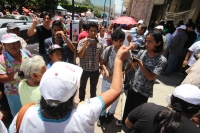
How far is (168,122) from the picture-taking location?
43.9 inches

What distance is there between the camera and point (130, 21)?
5066 mm

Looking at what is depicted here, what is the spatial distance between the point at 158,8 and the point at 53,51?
15.2m

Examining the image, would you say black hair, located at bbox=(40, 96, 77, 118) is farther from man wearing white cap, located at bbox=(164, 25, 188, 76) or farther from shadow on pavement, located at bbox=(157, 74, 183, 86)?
man wearing white cap, located at bbox=(164, 25, 188, 76)

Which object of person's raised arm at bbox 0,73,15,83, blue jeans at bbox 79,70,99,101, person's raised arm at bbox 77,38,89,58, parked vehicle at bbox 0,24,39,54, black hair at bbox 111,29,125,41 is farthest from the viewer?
parked vehicle at bbox 0,24,39,54

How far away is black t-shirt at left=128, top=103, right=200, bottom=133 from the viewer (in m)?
1.17

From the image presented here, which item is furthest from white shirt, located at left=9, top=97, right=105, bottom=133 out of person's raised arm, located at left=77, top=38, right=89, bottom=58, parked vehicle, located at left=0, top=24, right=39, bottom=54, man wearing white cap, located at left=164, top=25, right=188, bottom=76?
man wearing white cap, located at left=164, top=25, right=188, bottom=76

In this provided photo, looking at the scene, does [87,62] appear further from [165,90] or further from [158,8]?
[158,8]

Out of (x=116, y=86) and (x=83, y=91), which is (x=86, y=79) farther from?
(x=116, y=86)

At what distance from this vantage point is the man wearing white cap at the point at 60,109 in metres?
0.89

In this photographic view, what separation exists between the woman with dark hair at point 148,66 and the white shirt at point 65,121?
1.24 metres

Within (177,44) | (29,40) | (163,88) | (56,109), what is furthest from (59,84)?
(177,44)

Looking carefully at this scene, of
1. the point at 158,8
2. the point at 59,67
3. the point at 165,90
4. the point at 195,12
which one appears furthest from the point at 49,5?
the point at 59,67

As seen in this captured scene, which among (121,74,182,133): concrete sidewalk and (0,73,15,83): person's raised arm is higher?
(0,73,15,83): person's raised arm

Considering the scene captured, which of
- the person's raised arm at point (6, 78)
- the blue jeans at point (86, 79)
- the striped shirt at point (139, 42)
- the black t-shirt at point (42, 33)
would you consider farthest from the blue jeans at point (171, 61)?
the person's raised arm at point (6, 78)
